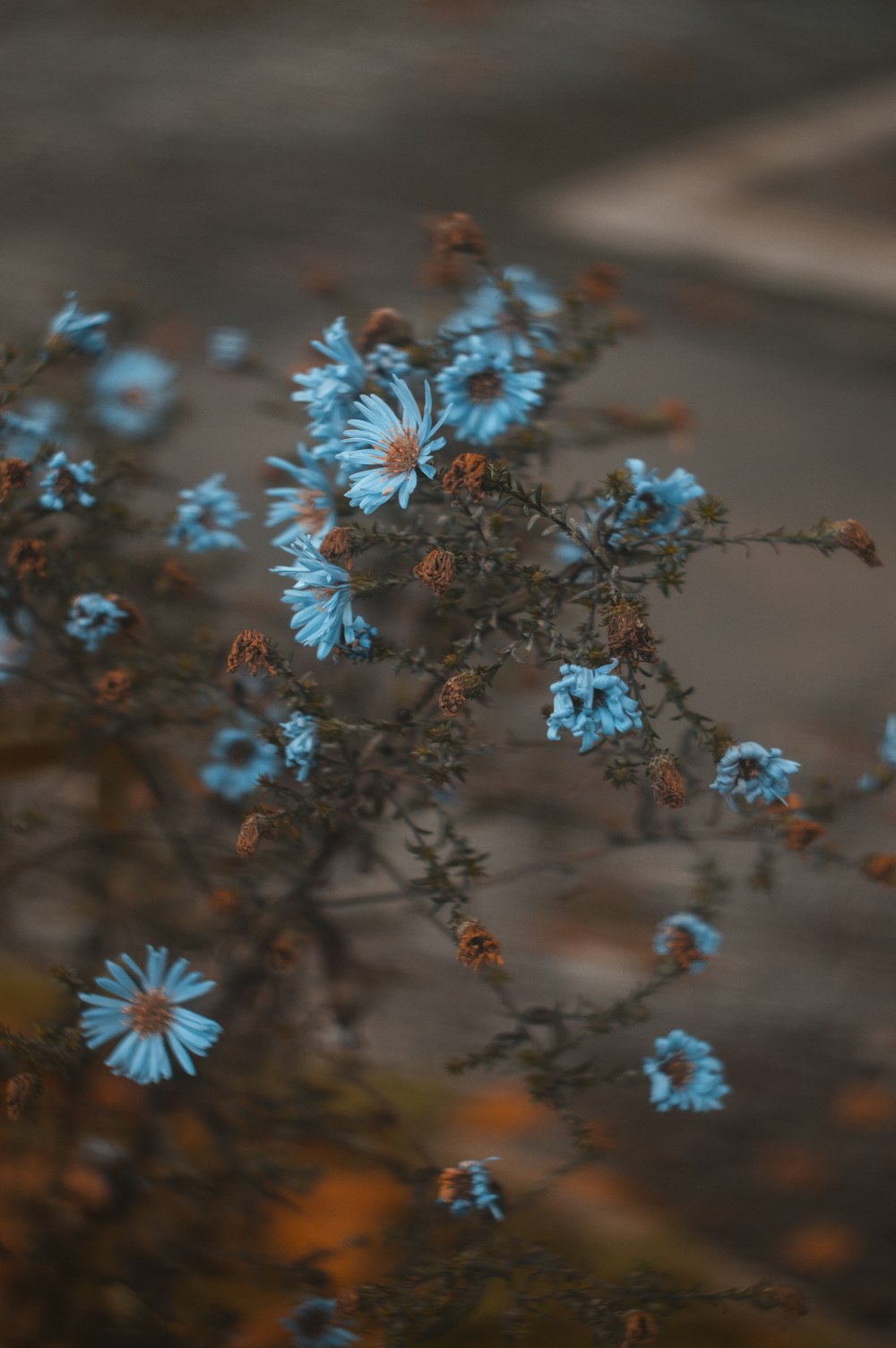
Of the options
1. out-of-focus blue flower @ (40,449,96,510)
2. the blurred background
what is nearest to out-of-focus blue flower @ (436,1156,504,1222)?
the blurred background

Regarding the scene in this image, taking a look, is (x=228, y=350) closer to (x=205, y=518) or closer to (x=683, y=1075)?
(x=205, y=518)

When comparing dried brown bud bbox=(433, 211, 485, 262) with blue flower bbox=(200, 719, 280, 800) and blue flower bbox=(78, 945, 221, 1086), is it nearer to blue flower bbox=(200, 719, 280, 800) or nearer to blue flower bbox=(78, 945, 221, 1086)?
blue flower bbox=(200, 719, 280, 800)

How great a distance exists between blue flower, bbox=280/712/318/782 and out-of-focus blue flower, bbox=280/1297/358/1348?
0.39m

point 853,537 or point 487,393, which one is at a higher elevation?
point 487,393

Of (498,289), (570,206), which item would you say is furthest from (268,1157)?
(570,206)

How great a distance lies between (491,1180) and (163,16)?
343 cm

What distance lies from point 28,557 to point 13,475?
0.06 meters

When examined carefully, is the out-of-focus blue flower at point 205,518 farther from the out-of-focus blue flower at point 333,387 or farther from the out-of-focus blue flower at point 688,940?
the out-of-focus blue flower at point 688,940

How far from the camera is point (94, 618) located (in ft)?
2.46

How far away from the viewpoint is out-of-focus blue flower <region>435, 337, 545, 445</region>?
70cm

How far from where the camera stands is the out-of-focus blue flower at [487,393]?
704 millimetres

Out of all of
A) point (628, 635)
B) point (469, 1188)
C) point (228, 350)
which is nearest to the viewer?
point (628, 635)

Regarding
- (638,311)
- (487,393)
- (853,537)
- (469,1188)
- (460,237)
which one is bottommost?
(469,1188)

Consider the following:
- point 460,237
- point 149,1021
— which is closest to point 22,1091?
point 149,1021
